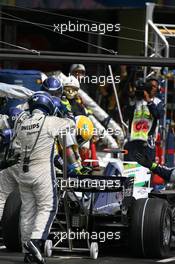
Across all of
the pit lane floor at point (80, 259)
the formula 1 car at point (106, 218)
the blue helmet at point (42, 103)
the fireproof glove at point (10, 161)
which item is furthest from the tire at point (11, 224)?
the blue helmet at point (42, 103)

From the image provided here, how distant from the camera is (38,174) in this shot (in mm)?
11016

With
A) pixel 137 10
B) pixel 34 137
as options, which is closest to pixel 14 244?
pixel 34 137

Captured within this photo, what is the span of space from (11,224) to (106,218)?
107 cm

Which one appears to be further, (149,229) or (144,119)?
(144,119)

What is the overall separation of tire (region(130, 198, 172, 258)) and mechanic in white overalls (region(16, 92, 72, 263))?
104 cm

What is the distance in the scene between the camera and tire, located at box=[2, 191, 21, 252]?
1173cm

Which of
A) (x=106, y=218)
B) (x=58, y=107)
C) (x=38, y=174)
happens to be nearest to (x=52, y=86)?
(x=58, y=107)

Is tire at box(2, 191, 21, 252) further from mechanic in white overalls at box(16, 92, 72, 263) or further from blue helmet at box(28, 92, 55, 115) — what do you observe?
blue helmet at box(28, 92, 55, 115)

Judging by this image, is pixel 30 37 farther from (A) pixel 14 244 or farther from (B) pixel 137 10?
(A) pixel 14 244

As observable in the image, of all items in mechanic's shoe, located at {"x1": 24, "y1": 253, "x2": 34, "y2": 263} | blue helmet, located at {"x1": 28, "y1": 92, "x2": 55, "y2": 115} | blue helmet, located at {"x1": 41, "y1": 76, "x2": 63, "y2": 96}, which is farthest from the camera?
blue helmet, located at {"x1": 41, "y1": 76, "x2": 63, "y2": 96}

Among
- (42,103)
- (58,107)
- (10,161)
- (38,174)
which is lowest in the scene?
(10,161)

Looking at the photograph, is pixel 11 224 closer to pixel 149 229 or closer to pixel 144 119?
pixel 149 229

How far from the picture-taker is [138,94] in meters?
17.5

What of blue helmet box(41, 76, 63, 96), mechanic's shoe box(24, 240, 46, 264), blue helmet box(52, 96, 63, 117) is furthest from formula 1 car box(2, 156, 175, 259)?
blue helmet box(41, 76, 63, 96)
